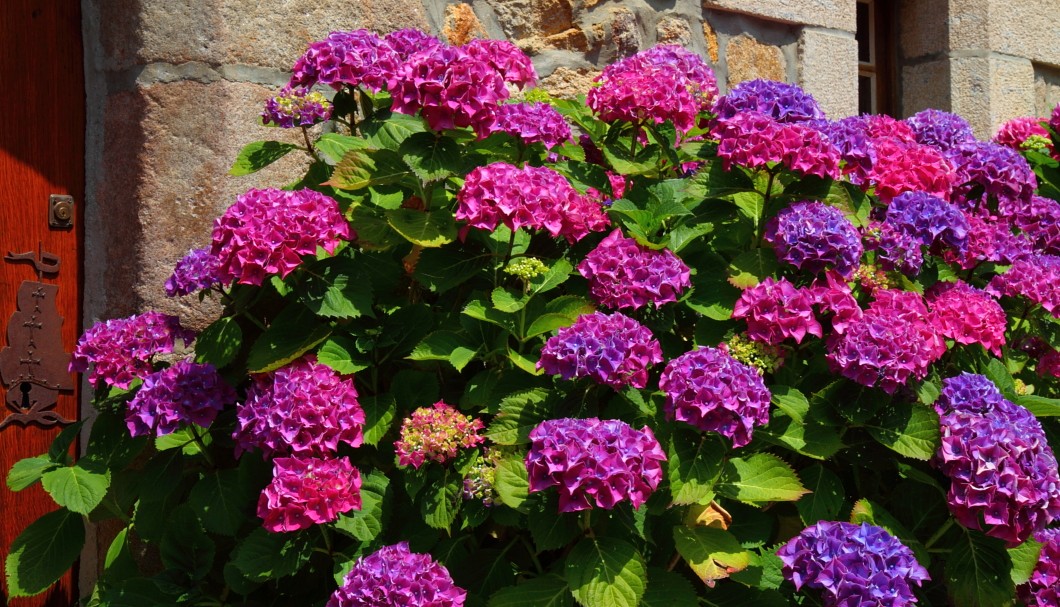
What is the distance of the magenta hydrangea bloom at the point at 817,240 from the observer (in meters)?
2.12

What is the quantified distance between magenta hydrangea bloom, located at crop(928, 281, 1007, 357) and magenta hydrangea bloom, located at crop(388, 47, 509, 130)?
3.40 ft

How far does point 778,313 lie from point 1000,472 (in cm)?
48

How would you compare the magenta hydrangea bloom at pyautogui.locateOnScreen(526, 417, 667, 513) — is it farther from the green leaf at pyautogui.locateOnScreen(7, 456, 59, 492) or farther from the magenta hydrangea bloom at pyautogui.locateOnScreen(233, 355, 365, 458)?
the green leaf at pyautogui.locateOnScreen(7, 456, 59, 492)

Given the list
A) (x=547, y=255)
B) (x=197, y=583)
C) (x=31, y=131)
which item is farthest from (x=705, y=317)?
(x=31, y=131)

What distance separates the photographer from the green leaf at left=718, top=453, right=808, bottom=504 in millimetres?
1938

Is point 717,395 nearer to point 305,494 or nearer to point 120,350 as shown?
point 305,494

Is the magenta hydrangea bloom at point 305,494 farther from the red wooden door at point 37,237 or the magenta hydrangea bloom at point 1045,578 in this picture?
the magenta hydrangea bloom at point 1045,578

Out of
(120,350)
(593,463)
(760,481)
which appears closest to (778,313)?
(760,481)

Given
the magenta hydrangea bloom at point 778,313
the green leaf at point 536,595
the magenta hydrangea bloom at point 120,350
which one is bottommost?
the green leaf at point 536,595

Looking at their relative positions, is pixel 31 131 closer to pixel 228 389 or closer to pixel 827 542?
pixel 228 389

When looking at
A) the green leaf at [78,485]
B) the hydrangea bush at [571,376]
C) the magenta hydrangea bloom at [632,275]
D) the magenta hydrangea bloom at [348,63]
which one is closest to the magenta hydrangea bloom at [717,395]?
the hydrangea bush at [571,376]

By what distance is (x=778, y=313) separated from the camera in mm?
2047

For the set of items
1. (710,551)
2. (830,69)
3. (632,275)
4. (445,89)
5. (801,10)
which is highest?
(801,10)

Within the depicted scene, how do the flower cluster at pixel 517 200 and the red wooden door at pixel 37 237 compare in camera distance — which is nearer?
the flower cluster at pixel 517 200
